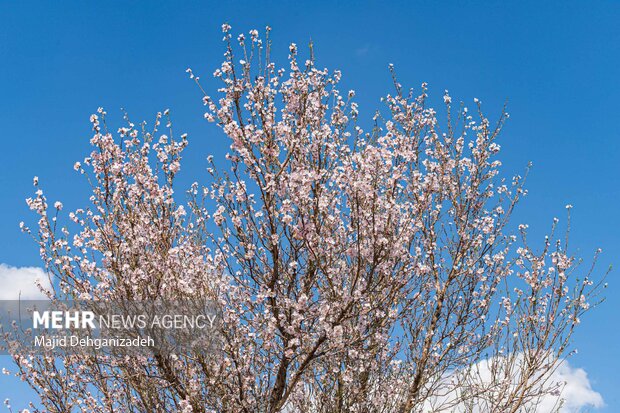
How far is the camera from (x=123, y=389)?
29.5 ft

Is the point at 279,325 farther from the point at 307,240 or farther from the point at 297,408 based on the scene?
the point at 297,408

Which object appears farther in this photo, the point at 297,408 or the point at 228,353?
the point at 297,408

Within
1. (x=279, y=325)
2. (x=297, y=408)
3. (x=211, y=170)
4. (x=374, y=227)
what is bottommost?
(x=297, y=408)

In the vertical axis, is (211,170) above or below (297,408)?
Answer: above

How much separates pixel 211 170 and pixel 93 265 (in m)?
2.31

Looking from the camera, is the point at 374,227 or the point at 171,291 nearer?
the point at 374,227

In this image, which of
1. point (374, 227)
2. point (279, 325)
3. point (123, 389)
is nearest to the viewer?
point (374, 227)

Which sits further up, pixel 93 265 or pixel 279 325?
pixel 93 265

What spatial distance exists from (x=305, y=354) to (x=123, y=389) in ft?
9.22

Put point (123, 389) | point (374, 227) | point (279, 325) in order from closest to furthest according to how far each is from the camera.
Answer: point (374, 227) → point (279, 325) → point (123, 389)

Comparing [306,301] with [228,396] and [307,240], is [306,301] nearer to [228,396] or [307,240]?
[307,240]

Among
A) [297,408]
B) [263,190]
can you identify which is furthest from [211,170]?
[297,408]

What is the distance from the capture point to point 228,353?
838cm

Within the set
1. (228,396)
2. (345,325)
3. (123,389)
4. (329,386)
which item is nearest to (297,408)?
(329,386)
